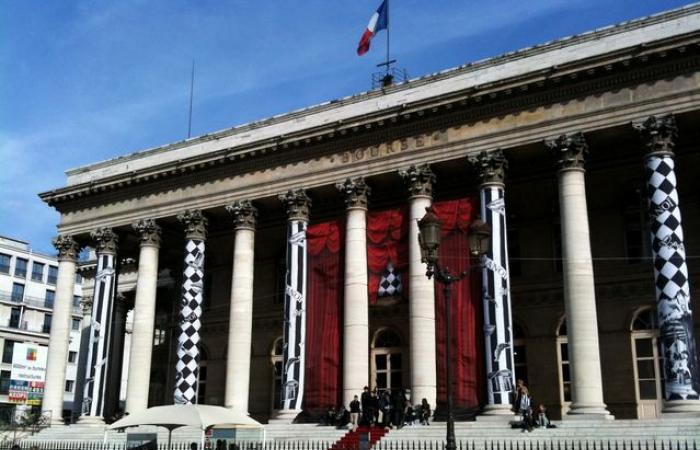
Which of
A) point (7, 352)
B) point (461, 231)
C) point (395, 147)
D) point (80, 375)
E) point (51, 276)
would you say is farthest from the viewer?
point (51, 276)

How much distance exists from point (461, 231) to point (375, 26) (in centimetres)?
957

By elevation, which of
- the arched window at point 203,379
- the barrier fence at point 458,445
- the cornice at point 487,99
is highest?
the cornice at point 487,99

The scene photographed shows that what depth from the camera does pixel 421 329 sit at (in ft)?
78.5

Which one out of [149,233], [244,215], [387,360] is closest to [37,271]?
[149,233]

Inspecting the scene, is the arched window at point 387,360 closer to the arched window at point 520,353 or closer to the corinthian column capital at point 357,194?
the arched window at point 520,353

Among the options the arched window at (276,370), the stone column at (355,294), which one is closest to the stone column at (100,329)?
the arched window at (276,370)

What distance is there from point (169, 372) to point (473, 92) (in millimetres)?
21119

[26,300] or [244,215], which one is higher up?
[26,300]

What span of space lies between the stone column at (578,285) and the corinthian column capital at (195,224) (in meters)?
13.5

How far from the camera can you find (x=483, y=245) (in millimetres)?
13984

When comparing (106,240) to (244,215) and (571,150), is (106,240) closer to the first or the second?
(244,215)

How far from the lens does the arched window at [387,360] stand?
2902 centimetres

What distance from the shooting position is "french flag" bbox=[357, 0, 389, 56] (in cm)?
2938

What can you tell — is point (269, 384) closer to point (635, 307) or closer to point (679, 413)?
point (635, 307)
